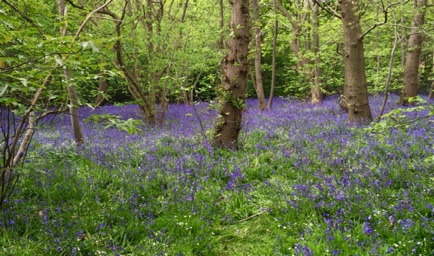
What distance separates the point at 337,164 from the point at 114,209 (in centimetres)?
322

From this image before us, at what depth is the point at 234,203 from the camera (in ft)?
13.6

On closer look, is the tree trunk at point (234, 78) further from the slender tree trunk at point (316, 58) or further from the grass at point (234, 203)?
the slender tree trunk at point (316, 58)

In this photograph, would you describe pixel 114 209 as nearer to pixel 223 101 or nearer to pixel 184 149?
pixel 184 149

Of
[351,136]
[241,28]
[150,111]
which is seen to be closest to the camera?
[241,28]

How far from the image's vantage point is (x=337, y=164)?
5.05 metres

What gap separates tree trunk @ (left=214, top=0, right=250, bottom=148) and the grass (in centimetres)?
57

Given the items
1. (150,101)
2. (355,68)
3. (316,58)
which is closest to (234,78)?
(355,68)

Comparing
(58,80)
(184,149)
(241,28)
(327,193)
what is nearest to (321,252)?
(327,193)

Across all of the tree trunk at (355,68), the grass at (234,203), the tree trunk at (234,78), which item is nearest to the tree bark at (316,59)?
the tree trunk at (355,68)

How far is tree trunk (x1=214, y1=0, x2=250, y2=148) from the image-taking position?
20.7 ft

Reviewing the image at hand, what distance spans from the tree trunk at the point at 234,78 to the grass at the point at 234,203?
57 cm

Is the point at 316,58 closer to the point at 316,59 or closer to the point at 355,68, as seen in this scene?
the point at 316,59

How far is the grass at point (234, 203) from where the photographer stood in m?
3.09

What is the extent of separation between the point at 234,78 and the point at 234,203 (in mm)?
2897
